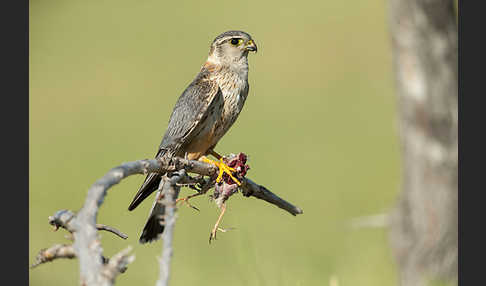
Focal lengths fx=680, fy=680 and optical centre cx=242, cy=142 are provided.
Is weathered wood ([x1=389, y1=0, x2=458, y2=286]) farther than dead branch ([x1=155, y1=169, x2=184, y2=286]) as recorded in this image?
Yes

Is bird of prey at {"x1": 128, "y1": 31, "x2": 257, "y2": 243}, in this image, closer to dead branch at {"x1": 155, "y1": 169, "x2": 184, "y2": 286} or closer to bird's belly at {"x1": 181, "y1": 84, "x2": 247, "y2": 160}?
bird's belly at {"x1": 181, "y1": 84, "x2": 247, "y2": 160}

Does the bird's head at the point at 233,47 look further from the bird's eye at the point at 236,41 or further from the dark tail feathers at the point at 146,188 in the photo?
the dark tail feathers at the point at 146,188

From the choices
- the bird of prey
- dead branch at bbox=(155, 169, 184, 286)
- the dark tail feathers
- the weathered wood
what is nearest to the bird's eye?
the bird of prey

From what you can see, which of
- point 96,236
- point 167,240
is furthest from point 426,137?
point 96,236

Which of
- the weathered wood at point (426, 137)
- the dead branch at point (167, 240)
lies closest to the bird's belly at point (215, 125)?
the dead branch at point (167, 240)

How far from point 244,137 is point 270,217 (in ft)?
9.00

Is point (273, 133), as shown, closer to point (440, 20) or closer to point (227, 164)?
point (440, 20)

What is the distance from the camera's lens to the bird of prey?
4324 mm

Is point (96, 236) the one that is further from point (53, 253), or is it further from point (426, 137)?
point (426, 137)

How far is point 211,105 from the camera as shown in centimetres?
444

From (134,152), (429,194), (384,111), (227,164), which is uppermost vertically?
(384,111)

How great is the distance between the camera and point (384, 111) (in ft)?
48.4

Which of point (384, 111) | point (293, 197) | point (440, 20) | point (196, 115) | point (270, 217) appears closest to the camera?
point (196, 115)

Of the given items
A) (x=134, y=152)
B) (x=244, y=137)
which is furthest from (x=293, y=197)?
(x=134, y=152)
